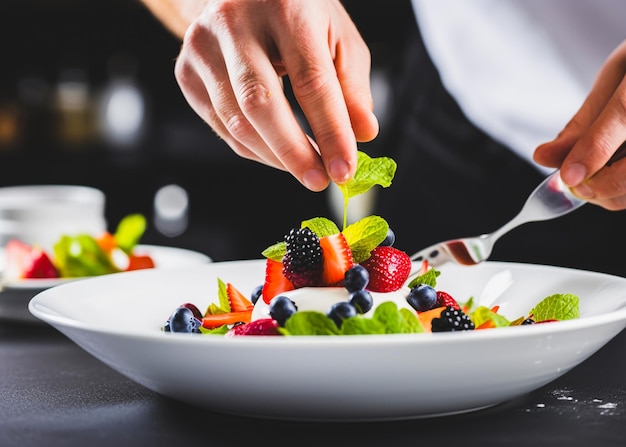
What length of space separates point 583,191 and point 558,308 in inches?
8.2

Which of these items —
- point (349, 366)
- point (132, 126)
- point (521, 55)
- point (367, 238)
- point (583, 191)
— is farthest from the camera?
point (132, 126)

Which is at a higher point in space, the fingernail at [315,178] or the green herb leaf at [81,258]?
the fingernail at [315,178]

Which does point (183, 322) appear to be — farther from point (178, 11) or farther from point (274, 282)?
point (178, 11)

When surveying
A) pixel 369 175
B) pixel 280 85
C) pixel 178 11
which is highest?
pixel 178 11

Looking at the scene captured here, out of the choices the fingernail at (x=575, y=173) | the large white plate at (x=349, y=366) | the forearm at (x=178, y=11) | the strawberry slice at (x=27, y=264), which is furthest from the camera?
the strawberry slice at (x=27, y=264)

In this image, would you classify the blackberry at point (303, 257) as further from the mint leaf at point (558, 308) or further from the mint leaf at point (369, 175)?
the mint leaf at point (558, 308)

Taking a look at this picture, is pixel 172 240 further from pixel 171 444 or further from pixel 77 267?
pixel 171 444

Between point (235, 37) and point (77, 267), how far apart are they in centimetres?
91

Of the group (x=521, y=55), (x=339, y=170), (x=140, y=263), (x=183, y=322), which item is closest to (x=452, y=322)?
(x=339, y=170)

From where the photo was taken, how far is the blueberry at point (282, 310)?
0.86m

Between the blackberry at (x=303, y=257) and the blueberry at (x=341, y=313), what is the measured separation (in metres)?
0.14

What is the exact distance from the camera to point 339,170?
0.94 metres

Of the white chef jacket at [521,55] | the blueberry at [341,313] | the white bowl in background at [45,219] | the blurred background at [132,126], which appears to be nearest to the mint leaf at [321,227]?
the blueberry at [341,313]

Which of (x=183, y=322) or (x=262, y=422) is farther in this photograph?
(x=183, y=322)
